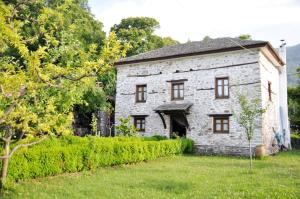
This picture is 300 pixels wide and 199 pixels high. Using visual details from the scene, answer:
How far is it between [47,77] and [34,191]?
3775 mm

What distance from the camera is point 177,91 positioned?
21953 millimetres

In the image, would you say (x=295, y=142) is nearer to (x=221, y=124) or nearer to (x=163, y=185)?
(x=221, y=124)

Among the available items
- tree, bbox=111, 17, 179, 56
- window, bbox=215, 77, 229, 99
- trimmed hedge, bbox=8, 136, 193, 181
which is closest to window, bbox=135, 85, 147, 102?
window, bbox=215, 77, 229, 99

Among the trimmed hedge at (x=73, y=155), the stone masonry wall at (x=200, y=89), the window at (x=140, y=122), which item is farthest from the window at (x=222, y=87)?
the window at (x=140, y=122)

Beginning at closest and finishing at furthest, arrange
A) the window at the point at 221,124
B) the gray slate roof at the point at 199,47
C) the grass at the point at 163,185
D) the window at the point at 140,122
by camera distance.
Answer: the grass at the point at 163,185, the gray slate roof at the point at 199,47, the window at the point at 221,124, the window at the point at 140,122

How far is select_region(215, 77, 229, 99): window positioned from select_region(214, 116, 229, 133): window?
1.36 metres

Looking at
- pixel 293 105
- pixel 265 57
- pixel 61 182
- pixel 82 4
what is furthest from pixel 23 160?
pixel 293 105

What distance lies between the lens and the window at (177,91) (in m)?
21.8

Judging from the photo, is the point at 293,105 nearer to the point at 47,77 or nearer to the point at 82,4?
the point at 82,4

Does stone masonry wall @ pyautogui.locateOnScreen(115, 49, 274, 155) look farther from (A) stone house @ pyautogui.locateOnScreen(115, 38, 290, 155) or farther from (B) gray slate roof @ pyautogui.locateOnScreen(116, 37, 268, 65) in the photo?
(B) gray slate roof @ pyautogui.locateOnScreen(116, 37, 268, 65)

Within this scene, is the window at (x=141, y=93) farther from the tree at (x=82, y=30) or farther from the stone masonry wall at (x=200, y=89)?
the tree at (x=82, y=30)

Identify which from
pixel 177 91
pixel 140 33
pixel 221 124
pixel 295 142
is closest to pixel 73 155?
pixel 221 124

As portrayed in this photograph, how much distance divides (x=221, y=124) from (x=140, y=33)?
62.6 feet

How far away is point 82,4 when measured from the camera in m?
34.6
